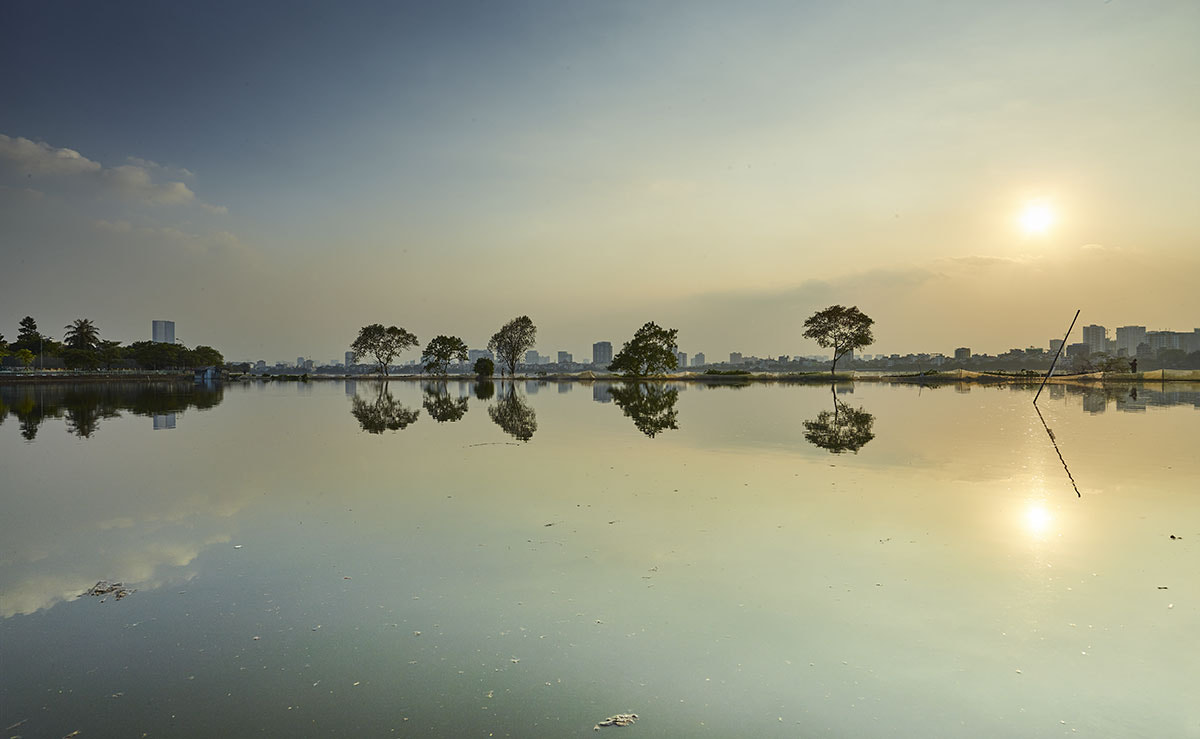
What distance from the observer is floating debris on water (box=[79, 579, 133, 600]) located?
639 cm

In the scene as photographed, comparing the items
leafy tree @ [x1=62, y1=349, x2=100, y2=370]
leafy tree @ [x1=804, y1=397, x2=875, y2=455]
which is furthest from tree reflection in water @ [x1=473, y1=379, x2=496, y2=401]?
leafy tree @ [x1=62, y1=349, x2=100, y2=370]

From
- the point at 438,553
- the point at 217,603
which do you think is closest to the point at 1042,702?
the point at 438,553

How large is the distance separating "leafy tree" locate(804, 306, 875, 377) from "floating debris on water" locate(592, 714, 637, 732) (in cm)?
8597

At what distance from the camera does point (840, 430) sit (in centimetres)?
2119

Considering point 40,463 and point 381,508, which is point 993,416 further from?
point 40,463

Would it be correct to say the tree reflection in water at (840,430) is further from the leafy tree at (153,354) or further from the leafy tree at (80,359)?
the leafy tree at (153,354)

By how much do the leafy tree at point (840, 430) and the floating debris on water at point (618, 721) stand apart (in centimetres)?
1297

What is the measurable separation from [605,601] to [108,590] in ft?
17.7

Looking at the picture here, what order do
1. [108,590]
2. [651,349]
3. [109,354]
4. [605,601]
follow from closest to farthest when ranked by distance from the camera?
[605,601] → [108,590] → [651,349] → [109,354]

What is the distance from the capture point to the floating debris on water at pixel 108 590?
21.0 ft

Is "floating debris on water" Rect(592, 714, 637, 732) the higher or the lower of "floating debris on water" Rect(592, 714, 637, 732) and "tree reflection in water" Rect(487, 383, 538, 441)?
the lower

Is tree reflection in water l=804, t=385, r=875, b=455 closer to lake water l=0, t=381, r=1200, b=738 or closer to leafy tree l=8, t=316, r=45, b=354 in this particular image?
lake water l=0, t=381, r=1200, b=738

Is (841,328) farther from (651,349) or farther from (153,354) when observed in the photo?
(153,354)

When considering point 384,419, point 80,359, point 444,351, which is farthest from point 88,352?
point 384,419
